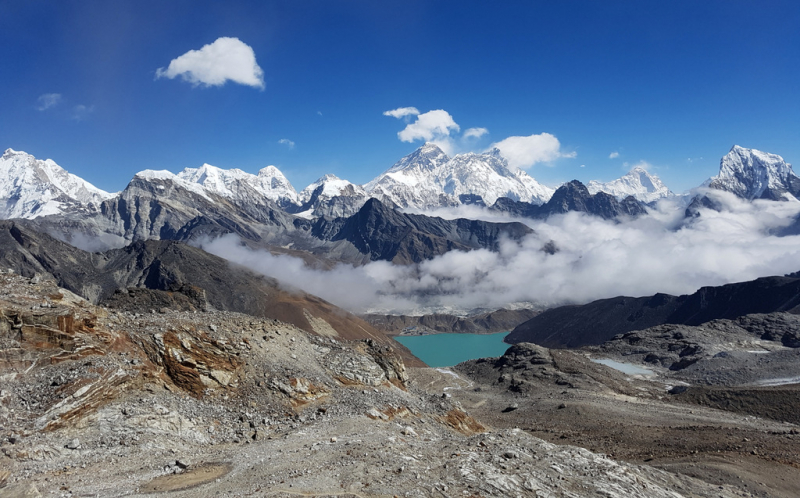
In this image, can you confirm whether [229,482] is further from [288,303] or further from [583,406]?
[288,303]

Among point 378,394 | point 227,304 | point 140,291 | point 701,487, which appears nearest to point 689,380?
point 701,487

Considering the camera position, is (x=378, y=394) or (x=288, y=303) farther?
(x=288, y=303)

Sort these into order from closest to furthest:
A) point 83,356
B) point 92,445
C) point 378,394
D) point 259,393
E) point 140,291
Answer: point 92,445 → point 83,356 → point 259,393 → point 378,394 → point 140,291

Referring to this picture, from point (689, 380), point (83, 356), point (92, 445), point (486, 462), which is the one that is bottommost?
point (689, 380)

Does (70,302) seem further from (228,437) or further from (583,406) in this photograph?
(583,406)

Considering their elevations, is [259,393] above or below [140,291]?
below

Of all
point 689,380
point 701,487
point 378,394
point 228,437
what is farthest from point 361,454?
point 689,380

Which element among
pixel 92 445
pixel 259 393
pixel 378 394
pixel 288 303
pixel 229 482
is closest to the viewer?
pixel 229 482
